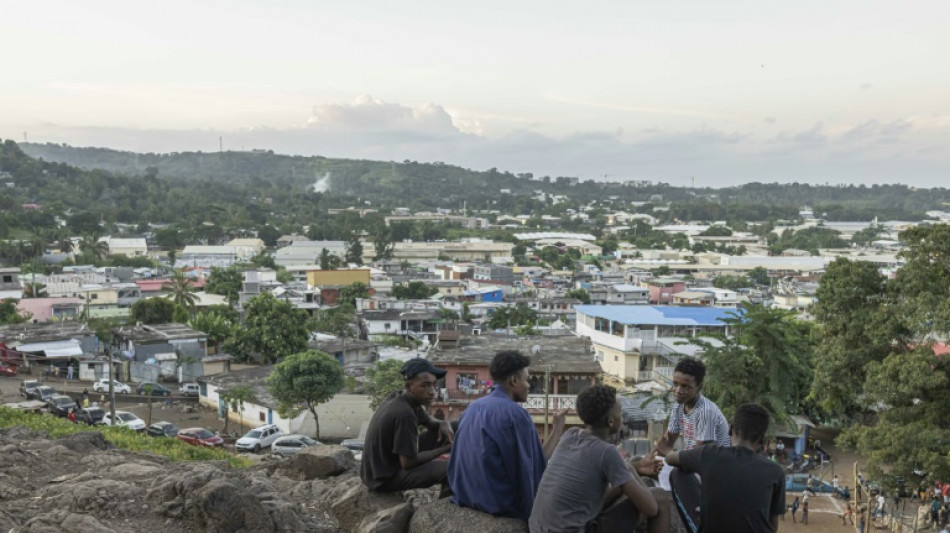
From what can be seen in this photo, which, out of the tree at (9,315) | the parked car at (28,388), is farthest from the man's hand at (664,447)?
the tree at (9,315)

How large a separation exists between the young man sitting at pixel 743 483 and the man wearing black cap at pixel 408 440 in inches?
66.8

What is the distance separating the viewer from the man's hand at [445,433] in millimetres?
5152

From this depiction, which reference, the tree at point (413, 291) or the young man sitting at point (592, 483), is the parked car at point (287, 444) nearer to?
the young man sitting at point (592, 483)

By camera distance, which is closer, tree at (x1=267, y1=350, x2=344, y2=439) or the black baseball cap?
the black baseball cap

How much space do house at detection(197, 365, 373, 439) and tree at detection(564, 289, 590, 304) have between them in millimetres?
23565

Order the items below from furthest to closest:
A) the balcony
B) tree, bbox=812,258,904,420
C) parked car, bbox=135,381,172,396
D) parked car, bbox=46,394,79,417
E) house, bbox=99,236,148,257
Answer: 1. house, bbox=99,236,148,257
2. parked car, bbox=135,381,172,396
3. parked car, bbox=46,394,79,417
4. the balcony
5. tree, bbox=812,258,904,420

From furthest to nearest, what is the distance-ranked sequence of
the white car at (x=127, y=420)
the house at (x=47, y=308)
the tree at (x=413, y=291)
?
the tree at (x=413, y=291), the house at (x=47, y=308), the white car at (x=127, y=420)

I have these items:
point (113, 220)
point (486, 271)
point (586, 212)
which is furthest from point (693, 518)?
point (586, 212)

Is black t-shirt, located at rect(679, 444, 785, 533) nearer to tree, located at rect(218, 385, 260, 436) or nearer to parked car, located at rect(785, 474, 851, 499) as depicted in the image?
parked car, located at rect(785, 474, 851, 499)

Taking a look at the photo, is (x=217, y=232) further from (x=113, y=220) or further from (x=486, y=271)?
(x=486, y=271)

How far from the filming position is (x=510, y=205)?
155m

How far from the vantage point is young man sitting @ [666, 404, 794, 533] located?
12.4 ft

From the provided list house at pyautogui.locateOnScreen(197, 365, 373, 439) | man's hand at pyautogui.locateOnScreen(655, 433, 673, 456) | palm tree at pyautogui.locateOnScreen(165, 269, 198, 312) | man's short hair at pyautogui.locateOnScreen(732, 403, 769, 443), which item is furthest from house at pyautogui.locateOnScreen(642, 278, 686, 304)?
man's short hair at pyautogui.locateOnScreen(732, 403, 769, 443)

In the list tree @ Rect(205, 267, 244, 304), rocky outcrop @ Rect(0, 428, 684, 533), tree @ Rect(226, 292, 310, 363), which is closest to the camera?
rocky outcrop @ Rect(0, 428, 684, 533)
